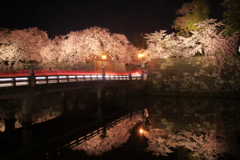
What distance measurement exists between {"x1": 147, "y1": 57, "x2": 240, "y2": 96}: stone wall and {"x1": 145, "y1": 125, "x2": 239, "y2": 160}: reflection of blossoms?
19155 millimetres

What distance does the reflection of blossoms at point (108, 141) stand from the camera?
9817 mm

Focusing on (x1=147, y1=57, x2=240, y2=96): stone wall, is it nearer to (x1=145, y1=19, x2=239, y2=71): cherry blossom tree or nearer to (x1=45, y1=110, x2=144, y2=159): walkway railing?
(x1=145, y1=19, x2=239, y2=71): cherry blossom tree

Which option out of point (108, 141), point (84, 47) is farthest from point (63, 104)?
point (84, 47)

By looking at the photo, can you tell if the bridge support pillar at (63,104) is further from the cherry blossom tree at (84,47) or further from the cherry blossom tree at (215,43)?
the cherry blossom tree at (215,43)

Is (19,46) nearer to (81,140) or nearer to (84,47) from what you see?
(84,47)

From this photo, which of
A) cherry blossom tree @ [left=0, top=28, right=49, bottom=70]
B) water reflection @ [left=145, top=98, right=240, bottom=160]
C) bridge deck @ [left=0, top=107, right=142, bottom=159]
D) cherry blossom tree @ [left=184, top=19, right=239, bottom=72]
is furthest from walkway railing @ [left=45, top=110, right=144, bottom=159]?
cherry blossom tree @ [left=0, top=28, right=49, bottom=70]

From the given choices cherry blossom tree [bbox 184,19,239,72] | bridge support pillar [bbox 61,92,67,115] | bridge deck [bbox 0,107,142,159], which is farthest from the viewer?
cherry blossom tree [bbox 184,19,239,72]

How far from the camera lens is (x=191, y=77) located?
31422 millimetres

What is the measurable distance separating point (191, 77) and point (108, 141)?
24238mm

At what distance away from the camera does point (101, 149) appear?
32.4ft

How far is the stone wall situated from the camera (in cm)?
2950

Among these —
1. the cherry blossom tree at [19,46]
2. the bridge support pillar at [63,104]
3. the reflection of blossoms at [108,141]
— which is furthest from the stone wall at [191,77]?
the cherry blossom tree at [19,46]

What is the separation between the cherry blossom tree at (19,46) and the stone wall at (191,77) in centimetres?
2307

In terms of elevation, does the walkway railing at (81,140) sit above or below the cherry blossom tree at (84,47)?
below
